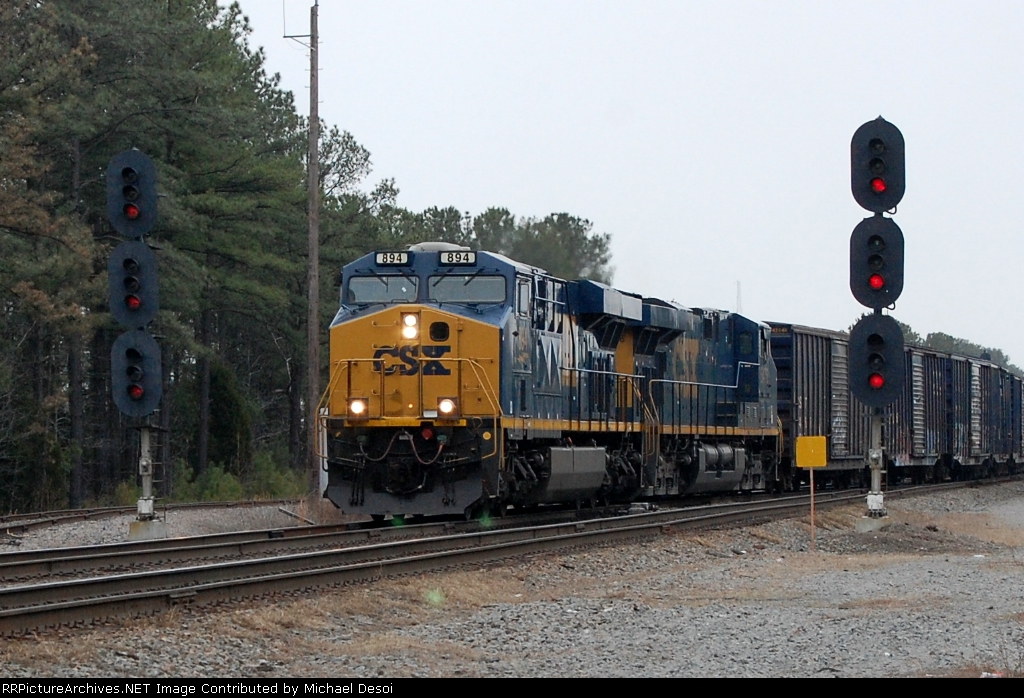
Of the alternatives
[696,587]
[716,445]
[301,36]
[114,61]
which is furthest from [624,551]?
[114,61]

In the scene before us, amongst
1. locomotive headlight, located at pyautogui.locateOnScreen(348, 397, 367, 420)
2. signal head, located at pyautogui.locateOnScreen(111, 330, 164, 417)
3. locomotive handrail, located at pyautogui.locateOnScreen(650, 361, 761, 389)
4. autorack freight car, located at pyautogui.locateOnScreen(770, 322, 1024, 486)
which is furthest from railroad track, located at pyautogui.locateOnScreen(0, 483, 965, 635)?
autorack freight car, located at pyautogui.locateOnScreen(770, 322, 1024, 486)

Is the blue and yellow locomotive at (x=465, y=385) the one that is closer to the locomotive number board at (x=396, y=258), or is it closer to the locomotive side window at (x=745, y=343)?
the locomotive number board at (x=396, y=258)

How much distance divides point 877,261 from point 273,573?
9.77 meters

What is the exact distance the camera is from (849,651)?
9.05 metres

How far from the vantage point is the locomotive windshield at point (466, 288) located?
18328 millimetres

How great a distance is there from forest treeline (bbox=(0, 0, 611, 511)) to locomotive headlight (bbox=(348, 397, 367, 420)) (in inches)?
537

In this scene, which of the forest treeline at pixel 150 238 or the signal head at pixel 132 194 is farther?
the forest treeline at pixel 150 238

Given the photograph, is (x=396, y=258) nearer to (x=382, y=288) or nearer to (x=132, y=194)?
(x=382, y=288)

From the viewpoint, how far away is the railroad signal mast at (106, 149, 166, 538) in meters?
17.1

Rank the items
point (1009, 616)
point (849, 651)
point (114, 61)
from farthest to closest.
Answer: point (114, 61) < point (1009, 616) < point (849, 651)

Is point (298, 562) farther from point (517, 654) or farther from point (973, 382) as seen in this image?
point (973, 382)

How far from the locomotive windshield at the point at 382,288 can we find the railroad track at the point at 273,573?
11.3 ft

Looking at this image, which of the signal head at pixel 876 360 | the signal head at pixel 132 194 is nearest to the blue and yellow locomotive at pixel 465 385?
the signal head at pixel 132 194

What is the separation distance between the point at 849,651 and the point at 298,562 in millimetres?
5850
